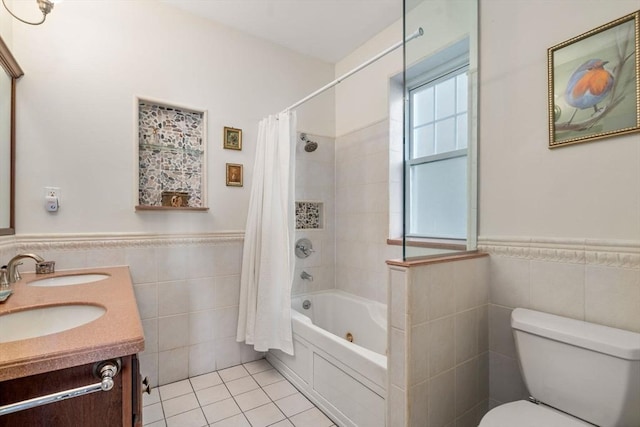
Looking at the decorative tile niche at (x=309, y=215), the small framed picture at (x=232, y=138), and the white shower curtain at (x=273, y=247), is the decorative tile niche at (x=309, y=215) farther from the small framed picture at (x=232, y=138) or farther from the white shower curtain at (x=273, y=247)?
the small framed picture at (x=232, y=138)

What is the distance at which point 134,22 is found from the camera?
1996 millimetres

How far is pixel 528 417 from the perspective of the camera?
110 centimetres

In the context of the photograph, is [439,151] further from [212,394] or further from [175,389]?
[175,389]

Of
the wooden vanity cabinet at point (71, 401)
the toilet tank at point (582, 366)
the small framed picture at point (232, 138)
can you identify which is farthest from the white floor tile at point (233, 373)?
the toilet tank at point (582, 366)

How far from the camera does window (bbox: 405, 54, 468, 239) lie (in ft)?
5.36

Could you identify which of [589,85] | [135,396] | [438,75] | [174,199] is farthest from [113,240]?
[589,85]

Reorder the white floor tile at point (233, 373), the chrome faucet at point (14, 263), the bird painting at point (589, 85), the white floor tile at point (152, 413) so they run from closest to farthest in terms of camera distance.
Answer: the bird painting at point (589, 85) → the chrome faucet at point (14, 263) → the white floor tile at point (152, 413) → the white floor tile at point (233, 373)

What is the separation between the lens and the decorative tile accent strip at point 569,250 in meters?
1.15

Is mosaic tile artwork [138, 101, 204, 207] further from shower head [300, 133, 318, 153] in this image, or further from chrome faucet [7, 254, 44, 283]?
shower head [300, 133, 318, 153]

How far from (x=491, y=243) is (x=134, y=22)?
2.64 metres

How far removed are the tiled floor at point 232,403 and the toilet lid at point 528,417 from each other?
3.15ft

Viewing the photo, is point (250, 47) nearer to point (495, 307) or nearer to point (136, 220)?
point (136, 220)

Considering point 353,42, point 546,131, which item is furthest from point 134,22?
point 546,131

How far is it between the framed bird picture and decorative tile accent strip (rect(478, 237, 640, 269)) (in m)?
0.44
